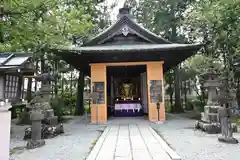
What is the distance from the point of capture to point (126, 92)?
523 inches

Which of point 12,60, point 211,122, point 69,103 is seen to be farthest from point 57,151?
point 69,103

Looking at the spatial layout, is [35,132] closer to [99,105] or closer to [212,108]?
[99,105]

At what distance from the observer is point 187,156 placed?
374cm

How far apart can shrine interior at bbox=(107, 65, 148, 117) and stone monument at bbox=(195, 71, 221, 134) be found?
5.38 metres

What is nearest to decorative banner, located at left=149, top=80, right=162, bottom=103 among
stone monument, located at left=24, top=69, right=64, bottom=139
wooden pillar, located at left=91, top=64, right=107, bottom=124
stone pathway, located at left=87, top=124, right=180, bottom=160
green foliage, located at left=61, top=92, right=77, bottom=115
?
wooden pillar, located at left=91, top=64, right=107, bottom=124

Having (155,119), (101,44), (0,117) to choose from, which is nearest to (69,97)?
(101,44)

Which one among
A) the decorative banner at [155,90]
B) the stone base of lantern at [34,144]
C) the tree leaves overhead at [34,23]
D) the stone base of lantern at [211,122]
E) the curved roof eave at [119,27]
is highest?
the curved roof eave at [119,27]

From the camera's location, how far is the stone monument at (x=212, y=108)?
590 centimetres

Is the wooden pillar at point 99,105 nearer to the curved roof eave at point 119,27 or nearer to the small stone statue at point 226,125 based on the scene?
the curved roof eave at point 119,27

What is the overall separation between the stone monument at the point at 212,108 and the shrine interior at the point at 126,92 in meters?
5.38

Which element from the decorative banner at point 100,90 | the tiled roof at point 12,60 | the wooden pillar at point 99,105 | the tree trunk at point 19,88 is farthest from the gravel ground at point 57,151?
the decorative banner at point 100,90

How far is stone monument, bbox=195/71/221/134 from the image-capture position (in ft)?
19.4

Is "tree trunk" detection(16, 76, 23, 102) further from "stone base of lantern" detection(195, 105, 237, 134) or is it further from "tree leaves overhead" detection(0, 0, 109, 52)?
"stone base of lantern" detection(195, 105, 237, 134)

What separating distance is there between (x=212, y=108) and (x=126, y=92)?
7.49 metres
